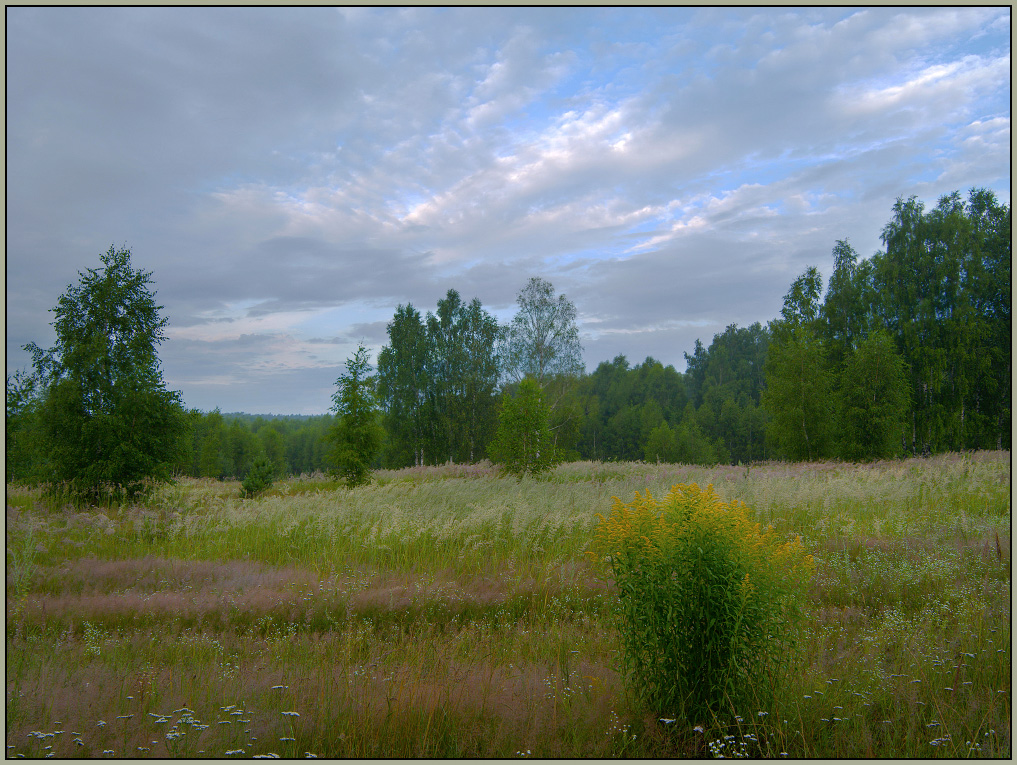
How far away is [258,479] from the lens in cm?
1653

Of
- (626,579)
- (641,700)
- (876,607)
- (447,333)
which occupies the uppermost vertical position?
(447,333)

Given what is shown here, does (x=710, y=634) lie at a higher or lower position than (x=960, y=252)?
lower

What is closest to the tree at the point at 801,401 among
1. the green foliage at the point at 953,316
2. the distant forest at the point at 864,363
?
the distant forest at the point at 864,363

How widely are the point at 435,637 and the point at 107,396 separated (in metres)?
10.9

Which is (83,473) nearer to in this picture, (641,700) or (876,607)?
(641,700)

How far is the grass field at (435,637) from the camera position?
3062 mm

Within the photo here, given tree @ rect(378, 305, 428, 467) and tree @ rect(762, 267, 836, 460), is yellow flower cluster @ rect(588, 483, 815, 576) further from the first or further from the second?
tree @ rect(378, 305, 428, 467)

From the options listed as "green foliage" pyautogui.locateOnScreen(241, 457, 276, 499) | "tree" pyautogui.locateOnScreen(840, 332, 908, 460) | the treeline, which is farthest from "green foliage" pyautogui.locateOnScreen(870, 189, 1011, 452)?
"green foliage" pyautogui.locateOnScreen(241, 457, 276, 499)

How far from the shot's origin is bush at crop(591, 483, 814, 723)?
117 inches

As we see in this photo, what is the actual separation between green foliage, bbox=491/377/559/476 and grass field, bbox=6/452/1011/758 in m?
6.85

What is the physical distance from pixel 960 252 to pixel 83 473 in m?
33.7

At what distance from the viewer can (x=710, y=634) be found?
9.93 ft

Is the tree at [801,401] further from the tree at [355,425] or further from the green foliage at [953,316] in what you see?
the tree at [355,425]

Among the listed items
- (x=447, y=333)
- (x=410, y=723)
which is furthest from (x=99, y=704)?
(x=447, y=333)
